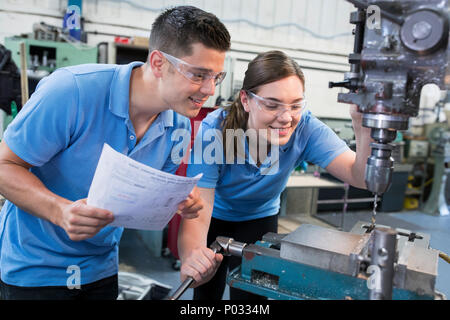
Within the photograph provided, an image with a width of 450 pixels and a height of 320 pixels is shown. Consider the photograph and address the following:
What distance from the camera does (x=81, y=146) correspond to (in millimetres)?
888

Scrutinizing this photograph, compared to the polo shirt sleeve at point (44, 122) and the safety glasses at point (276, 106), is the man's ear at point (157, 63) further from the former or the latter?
the safety glasses at point (276, 106)

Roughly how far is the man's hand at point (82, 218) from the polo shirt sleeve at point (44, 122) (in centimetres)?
16

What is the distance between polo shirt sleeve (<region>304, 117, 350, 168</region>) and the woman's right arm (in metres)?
0.41

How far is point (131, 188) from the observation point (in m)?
0.69

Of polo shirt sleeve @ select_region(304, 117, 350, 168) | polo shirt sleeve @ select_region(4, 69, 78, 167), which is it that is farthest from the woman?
polo shirt sleeve @ select_region(4, 69, 78, 167)

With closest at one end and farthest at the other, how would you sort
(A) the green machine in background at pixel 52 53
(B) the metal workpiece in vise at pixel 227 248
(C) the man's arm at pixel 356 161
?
1. (B) the metal workpiece in vise at pixel 227 248
2. (C) the man's arm at pixel 356 161
3. (A) the green machine in background at pixel 52 53

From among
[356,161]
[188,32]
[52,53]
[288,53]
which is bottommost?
[356,161]

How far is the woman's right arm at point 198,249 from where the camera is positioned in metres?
0.91

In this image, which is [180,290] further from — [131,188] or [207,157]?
[207,157]

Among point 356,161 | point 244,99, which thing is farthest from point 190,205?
point 356,161

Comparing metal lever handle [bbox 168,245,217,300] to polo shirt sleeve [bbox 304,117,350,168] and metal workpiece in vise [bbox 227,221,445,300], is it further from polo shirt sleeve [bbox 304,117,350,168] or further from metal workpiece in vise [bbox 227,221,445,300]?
polo shirt sleeve [bbox 304,117,350,168]

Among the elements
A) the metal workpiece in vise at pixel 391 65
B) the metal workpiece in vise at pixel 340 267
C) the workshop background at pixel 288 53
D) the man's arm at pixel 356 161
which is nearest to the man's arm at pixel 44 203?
the metal workpiece in vise at pixel 340 267

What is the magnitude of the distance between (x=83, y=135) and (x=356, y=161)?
0.83 metres

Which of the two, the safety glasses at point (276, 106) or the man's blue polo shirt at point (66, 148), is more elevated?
the safety glasses at point (276, 106)
